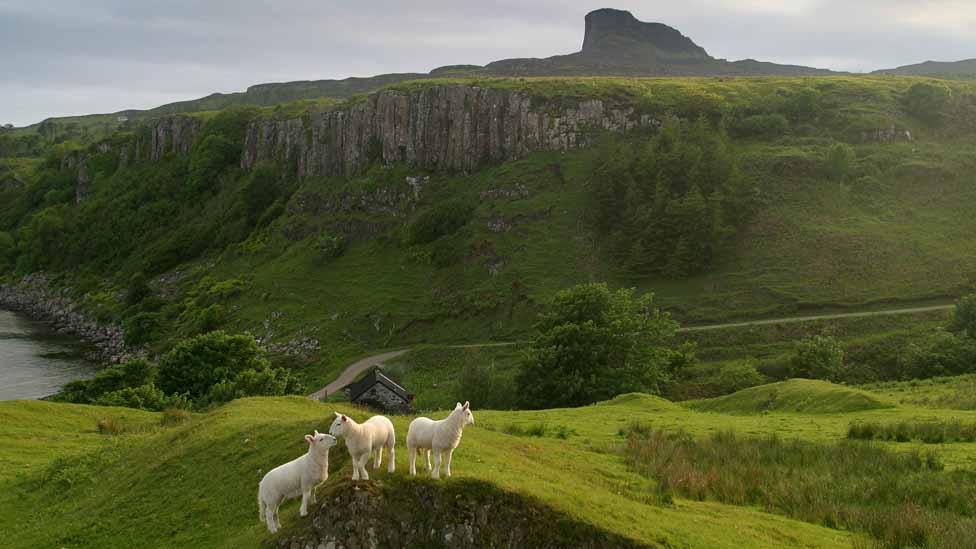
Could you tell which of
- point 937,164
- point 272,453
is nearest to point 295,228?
point 937,164

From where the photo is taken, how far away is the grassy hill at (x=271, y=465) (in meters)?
17.2

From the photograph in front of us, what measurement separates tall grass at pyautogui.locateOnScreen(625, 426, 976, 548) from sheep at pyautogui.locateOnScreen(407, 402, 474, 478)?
7560 millimetres

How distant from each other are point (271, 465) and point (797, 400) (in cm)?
3039

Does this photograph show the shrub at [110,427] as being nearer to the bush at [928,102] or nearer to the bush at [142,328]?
the bush at [142,328]

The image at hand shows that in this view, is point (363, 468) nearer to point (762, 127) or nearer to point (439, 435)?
point (439, 435)

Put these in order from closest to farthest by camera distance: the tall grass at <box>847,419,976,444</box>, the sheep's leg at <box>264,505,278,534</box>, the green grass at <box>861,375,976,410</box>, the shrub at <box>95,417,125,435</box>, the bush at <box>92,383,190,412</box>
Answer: the sheep's leg at <box>264,505,278,534</box>, the tall grass at <box>847,419,976,444</box>, the green grass at <box>861,375,976,410</box>, the shrub at <box>95,417,125,435</box>, the bush at <box>92,383,190,412</box>

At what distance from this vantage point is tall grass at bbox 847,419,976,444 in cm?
2770

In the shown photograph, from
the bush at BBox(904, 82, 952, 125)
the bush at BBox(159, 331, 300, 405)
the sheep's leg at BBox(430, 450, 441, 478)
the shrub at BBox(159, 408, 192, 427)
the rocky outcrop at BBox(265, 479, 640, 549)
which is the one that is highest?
the bush at BBox(904, 82, 952, 125)

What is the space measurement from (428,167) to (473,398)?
7003 cm

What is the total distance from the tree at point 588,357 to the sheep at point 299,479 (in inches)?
1598

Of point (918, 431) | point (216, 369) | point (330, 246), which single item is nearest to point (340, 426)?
point (918, 431)

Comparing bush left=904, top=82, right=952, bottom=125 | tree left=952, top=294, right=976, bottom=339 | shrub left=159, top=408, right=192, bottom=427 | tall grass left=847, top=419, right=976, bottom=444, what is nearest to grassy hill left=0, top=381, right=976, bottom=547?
shrub left=159, top=408, right=192, bottom=427

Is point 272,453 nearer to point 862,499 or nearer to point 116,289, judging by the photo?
point 862,499

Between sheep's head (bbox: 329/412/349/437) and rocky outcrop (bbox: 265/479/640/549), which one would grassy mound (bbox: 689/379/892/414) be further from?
sheep's head (bbox: 329/412/349/437)
